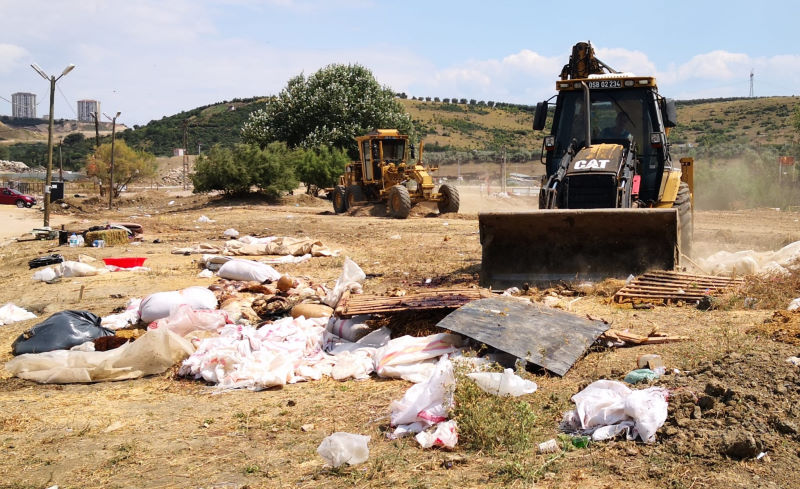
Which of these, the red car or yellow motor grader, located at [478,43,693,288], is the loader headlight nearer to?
yellow motor grader, located at [478,43,693,288]

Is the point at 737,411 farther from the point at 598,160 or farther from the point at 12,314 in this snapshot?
the point at 12,314

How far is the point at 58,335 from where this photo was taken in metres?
7.20

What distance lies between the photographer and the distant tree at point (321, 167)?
1325 inches

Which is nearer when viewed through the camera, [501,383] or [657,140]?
[501,383]

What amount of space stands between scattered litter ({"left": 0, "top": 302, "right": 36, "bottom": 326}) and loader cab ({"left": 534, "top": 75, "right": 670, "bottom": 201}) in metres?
6.71

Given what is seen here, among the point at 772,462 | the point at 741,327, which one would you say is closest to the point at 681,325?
the point at 741,327

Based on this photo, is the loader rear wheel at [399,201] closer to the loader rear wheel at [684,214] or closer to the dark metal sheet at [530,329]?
the loader rear wheel at [684,214]

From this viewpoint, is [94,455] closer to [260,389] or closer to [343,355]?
[260,389]

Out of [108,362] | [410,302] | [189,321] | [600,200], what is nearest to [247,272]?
[189,321]

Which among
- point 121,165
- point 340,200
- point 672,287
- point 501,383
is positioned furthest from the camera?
point 121,165

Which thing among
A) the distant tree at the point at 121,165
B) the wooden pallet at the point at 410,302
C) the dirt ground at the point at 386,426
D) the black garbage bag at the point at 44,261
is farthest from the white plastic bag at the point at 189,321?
the distant tree at the point at 121,165

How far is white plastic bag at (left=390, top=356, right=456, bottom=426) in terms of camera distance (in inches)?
177

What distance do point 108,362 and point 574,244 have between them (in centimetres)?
501

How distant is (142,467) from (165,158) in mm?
79249
